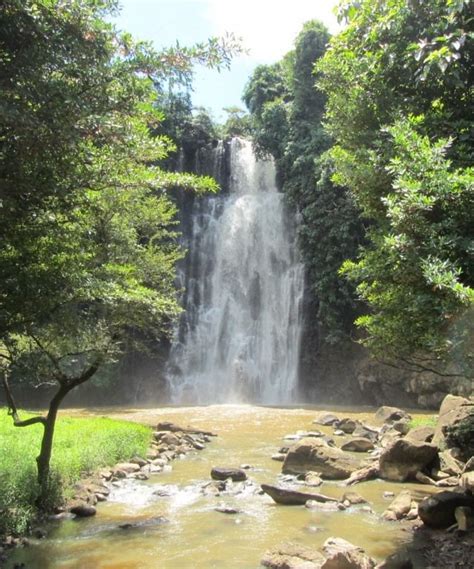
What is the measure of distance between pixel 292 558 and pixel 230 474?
15.9 feet

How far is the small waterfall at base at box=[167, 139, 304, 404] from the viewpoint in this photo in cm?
3178

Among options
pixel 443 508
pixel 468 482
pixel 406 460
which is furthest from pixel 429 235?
pixel 406 460

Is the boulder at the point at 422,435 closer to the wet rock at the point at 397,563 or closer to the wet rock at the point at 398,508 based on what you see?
the wet rock at the point at 398,508

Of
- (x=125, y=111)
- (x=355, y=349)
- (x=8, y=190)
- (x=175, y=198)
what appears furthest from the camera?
(x=175, y=198)

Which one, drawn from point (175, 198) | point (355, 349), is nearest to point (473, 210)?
point (355, 349)

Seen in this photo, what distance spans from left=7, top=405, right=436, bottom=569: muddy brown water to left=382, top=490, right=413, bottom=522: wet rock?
0.55ft

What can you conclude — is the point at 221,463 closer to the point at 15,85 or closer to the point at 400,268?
the point at 400,268

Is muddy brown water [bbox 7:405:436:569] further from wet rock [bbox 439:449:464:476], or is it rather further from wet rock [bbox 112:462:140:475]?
wet rock [bbox 439:449:464:476]

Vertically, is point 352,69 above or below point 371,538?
above

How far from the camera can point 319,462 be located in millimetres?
12078

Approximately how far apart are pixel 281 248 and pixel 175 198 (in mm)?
7893

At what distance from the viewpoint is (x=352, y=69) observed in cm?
806

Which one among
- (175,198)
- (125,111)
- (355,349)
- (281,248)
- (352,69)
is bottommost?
(355,349)

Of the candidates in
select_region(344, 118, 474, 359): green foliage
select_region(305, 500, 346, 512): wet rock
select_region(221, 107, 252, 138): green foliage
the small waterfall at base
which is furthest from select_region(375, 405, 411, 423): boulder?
select_region(221, 107, 252, 138): green foliage
